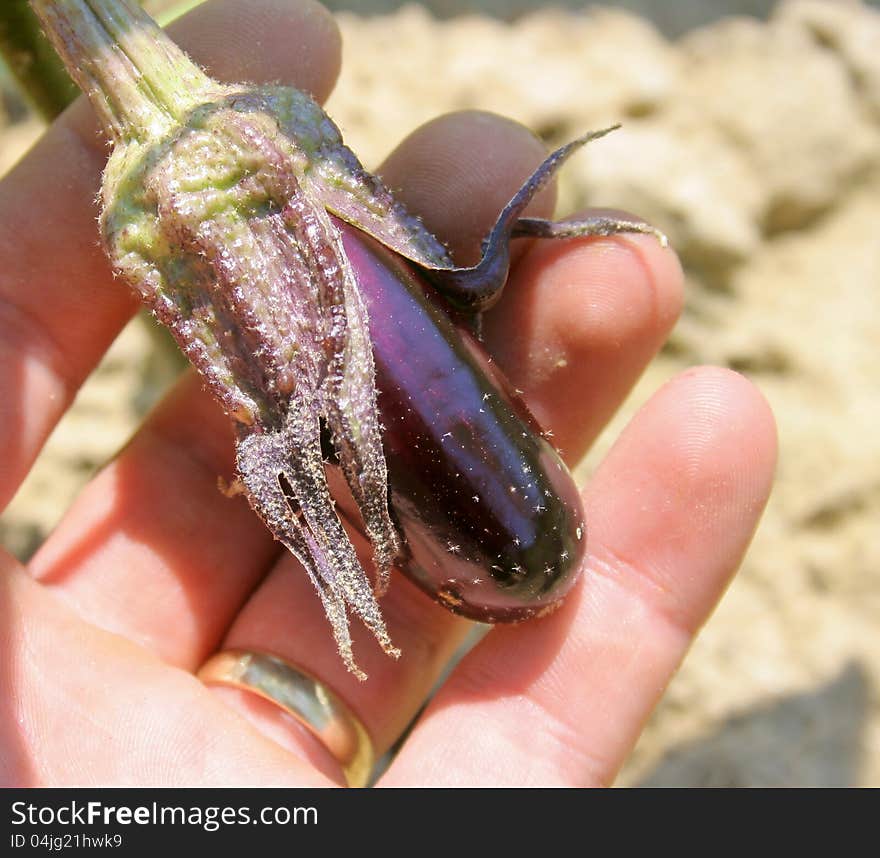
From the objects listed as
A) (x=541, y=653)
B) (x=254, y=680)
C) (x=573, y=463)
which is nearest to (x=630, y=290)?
(x=573, y=463)

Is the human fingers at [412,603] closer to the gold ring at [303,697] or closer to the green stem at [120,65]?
the gold ring at [303,697]

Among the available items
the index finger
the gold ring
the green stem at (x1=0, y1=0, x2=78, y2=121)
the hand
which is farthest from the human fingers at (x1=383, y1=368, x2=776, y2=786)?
the green stem at (x1=0, y1=0, x2=78, y2=121)

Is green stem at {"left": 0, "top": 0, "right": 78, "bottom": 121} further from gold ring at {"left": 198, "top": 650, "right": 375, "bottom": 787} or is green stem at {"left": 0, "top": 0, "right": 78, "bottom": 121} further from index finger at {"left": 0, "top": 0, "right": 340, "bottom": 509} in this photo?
gold ring at {"left": 198, "top": 650, "right": 375, "bottom": 787}

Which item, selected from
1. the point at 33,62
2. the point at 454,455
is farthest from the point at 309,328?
the point at 33,62

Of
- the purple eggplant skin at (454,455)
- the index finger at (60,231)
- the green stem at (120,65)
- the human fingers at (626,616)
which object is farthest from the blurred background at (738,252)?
the purple eggplant skin at (454,455)

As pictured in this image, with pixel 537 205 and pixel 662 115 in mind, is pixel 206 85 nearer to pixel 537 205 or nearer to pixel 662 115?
pixel 537 205
